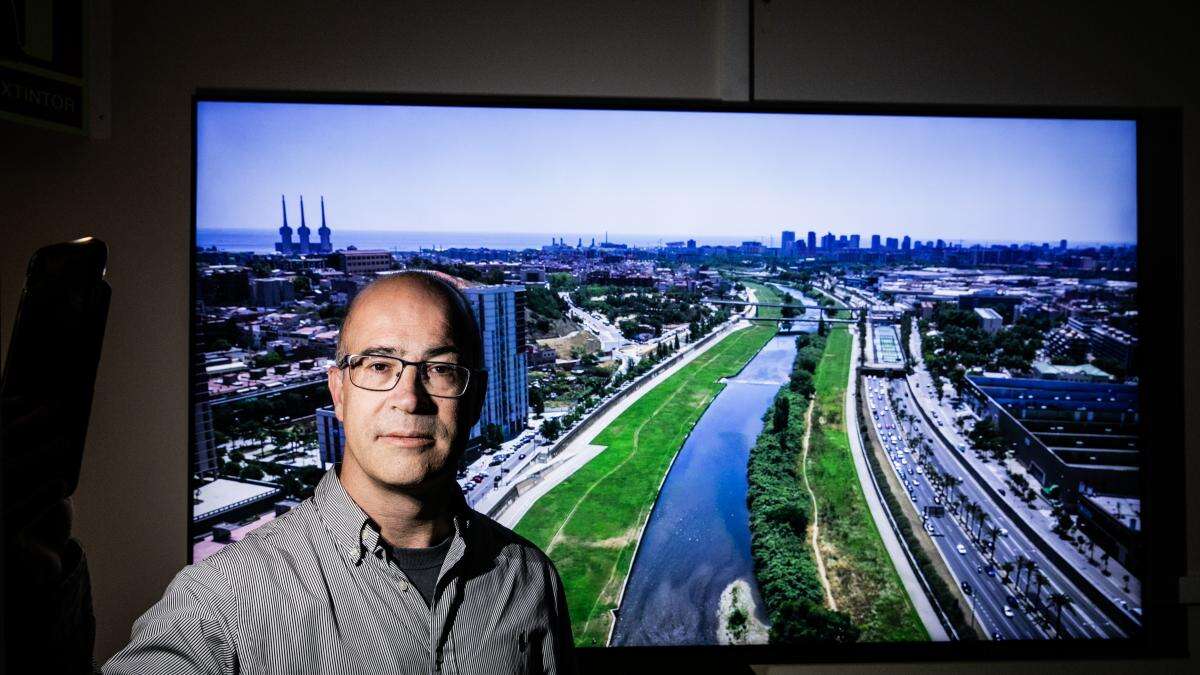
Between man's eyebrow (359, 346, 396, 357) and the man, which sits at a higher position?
man's eyebrow (359, 346, 396, 357)

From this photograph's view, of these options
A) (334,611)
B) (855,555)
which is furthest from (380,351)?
(855,555)

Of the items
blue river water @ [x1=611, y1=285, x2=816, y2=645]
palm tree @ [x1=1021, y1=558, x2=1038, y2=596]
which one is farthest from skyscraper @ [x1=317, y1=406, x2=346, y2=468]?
palm tree @ [x1=1021, y1=558, x2=1038, y2=596]

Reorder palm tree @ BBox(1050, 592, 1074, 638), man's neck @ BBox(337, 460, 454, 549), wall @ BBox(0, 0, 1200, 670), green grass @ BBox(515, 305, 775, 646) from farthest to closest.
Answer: palm tree @ BBox(1050, 592, 1074, 638) < green grass @ BBox(515, 305, 775, 646) < wall @ BBox(0, 0, 1200, 670) < man's neck @ BBox(337, 460, 454, 549)

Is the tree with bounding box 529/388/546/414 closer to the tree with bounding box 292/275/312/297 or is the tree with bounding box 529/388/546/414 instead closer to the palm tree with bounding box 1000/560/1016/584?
the tree with bounding box 292/275/312/297

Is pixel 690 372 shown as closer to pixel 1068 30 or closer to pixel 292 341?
pixel 292 341

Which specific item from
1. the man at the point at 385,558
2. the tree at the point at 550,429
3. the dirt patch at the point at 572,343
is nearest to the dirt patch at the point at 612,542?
the tree at the point at 550,429

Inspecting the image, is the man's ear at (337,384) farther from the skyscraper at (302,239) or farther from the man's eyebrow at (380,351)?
the skyscraper at (302,239)

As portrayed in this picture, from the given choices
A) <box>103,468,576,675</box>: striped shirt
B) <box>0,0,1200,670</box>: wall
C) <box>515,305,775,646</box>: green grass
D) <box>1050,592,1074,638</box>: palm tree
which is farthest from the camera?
<box>1050,592,1074,638</box>: palm tree
